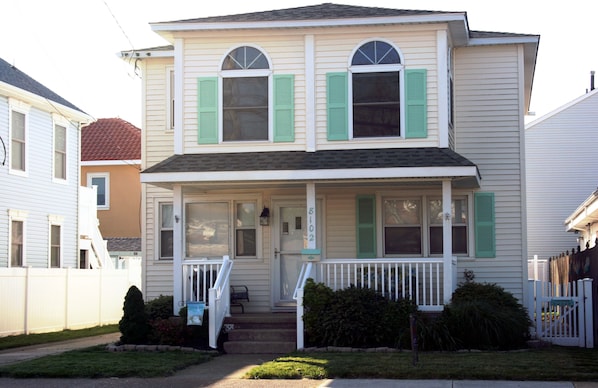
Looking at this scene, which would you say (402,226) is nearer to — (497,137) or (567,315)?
(497,137)

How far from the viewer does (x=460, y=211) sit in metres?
18.8

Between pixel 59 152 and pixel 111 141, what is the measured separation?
12.4 m

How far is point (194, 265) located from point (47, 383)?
544 cm

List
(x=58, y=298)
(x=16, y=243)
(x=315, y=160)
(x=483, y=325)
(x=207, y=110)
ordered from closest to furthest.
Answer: (x=483, y=325), (x=315, y=160), (x=207, y=110), (x=58, y=298), (x=16, y=243)

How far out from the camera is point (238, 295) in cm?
1858

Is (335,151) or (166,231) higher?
(335,151)

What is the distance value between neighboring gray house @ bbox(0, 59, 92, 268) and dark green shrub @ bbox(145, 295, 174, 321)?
25.7ft

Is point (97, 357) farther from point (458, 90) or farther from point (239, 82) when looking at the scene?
point (458, 90)

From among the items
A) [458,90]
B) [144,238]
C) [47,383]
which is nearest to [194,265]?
[144,238]

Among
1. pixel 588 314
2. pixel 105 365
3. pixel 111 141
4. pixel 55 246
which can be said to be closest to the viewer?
pixel 105 365

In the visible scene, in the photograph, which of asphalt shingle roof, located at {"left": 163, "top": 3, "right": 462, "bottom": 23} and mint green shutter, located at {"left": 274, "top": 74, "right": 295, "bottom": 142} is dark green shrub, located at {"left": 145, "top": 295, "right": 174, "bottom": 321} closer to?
mint green shutter, located at {"left": 274, "top": 74, "right": 295, "bottom": 142}

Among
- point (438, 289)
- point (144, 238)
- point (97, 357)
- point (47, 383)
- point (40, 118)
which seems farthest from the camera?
point (40, 118)

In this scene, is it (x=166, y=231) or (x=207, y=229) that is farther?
(x=166, y=231)

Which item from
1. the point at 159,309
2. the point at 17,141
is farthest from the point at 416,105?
the point at 17,141
